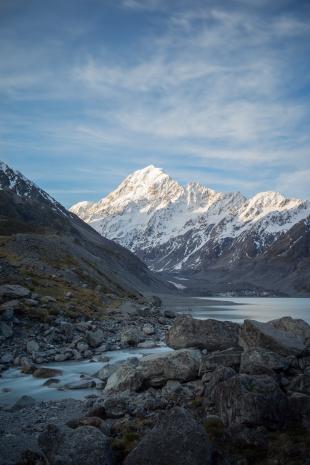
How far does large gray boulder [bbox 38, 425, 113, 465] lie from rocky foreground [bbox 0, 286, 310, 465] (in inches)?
1.1

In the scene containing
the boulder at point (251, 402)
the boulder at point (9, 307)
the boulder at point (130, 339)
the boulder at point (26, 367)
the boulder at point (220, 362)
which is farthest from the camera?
the boulder at point (130, 339)

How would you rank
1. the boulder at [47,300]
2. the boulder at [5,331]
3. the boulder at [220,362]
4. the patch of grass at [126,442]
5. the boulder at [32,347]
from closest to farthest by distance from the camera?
1. the patch of grass at [126,442]
2. the boulder at [220,362]
3. the boulder at [32,347]
4. the boulder at [5,331]
5. the boulder at [47,300]

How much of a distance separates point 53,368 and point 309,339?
51.5 feet

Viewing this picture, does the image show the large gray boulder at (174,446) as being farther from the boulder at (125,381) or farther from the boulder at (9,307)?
the boulder at (9,307)

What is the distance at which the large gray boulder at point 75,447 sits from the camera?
1307cm

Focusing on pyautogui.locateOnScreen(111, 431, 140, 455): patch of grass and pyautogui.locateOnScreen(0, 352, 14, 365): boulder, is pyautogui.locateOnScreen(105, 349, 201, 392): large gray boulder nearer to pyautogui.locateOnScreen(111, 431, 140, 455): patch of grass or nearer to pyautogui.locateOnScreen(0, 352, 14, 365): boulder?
Result: pyautogui.locateOnScreen(111, 431, 140, 455): patch of grass

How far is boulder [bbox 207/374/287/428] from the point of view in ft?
53.2

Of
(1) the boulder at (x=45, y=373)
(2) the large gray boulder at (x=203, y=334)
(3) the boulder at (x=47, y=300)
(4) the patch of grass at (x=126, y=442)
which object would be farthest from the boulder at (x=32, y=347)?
(4) the patch of grass at (x=126, y=442)

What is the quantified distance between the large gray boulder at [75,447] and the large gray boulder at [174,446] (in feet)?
2.68

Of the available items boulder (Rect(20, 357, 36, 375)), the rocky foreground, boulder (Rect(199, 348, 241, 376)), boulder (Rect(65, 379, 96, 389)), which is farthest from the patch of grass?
boulder (Rect(20, 357, 36, 375))

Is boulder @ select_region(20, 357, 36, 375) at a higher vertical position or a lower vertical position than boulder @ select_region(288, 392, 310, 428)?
lower

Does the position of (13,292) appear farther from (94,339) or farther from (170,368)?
(170,368)

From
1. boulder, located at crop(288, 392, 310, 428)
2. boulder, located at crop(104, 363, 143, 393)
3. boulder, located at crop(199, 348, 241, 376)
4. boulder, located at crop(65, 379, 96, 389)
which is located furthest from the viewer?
boulder, located at crop(65, 379, 96, 389)

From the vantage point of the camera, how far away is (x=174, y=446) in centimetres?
1278
